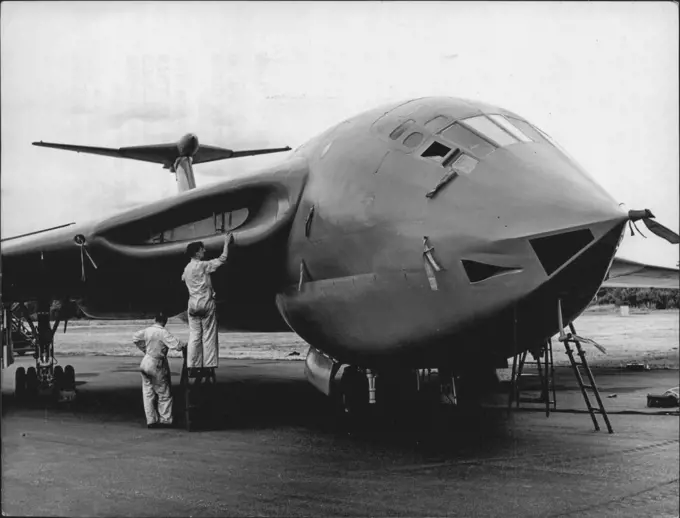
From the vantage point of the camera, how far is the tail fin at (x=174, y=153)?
53.3ft

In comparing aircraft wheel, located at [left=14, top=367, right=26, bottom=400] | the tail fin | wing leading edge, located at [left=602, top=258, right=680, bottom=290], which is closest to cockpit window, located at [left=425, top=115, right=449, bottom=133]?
wing leading edge, located at [left=602, top=258, right=680, bottom=290]

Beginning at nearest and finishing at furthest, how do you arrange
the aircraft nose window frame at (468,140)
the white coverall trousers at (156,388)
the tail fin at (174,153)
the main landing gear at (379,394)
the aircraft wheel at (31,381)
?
the aircraft nose window frame at (468,140) → the main landing gear at (379,394) → the white coverall trousers at (156,388) → the aircraft wheel at (31,381) → the tail fin at (174,153)

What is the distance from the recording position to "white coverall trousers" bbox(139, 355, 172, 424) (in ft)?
33.1

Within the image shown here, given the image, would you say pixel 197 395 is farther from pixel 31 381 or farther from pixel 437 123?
pixel 31 381

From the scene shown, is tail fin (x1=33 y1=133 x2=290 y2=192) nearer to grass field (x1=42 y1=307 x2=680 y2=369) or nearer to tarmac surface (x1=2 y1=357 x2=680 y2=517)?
grass field (x1=42 y1=307 x2=680 y2=369)

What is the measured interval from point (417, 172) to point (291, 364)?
17491 mm

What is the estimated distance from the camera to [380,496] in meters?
5.87

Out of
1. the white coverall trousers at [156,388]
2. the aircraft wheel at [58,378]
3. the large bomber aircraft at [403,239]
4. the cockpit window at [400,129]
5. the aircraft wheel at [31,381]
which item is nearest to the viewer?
the large bomber aircraft at [403,239]

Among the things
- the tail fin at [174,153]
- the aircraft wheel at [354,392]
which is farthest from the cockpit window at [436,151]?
the tail fin at [174,153]

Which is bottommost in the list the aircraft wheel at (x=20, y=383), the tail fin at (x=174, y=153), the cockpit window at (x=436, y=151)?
the aircraft wheel at (x=20, y=383)

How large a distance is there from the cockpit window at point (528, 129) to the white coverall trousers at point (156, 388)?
5.81 meters

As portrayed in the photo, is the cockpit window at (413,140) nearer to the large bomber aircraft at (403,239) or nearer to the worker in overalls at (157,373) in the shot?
the large bomber aircraft at (403,239)

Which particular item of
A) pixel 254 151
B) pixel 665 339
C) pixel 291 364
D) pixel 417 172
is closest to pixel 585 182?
pixel 417 172

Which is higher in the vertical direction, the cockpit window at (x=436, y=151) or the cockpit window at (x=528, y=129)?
the cockpit window at (x=528, y=129)
